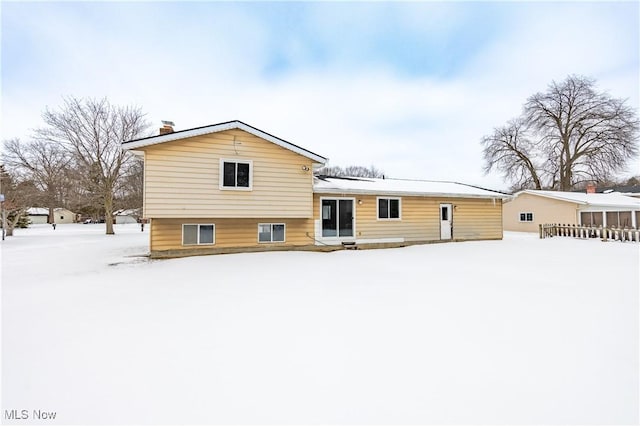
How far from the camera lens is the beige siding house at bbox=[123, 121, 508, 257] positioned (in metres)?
9.39

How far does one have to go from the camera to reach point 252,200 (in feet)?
33.5

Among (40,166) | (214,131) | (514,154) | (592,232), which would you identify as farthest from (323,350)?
(514,154)

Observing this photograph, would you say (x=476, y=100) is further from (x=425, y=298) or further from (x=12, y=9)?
(x=12, y=9)

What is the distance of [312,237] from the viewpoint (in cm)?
1173

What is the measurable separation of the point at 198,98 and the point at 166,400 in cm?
1921

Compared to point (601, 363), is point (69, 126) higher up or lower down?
higher up

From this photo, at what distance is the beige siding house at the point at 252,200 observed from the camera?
939cm

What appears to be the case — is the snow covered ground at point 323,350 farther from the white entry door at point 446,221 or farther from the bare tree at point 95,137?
the bare tree at point 95,137

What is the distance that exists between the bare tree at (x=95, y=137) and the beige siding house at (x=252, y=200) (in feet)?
51.2

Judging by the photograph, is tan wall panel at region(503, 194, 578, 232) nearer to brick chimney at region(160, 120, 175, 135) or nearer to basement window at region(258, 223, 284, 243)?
basement window at region(258, 223, 284, 243)

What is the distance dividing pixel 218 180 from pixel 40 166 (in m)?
25.7

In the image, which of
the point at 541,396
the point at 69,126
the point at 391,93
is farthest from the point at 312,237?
the point at 69,126

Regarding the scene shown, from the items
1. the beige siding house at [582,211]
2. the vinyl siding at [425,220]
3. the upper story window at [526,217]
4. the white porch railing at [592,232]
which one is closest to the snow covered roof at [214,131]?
the vinyl siding at [425,220]

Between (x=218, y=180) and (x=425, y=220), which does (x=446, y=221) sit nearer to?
(x=425, y=220)
